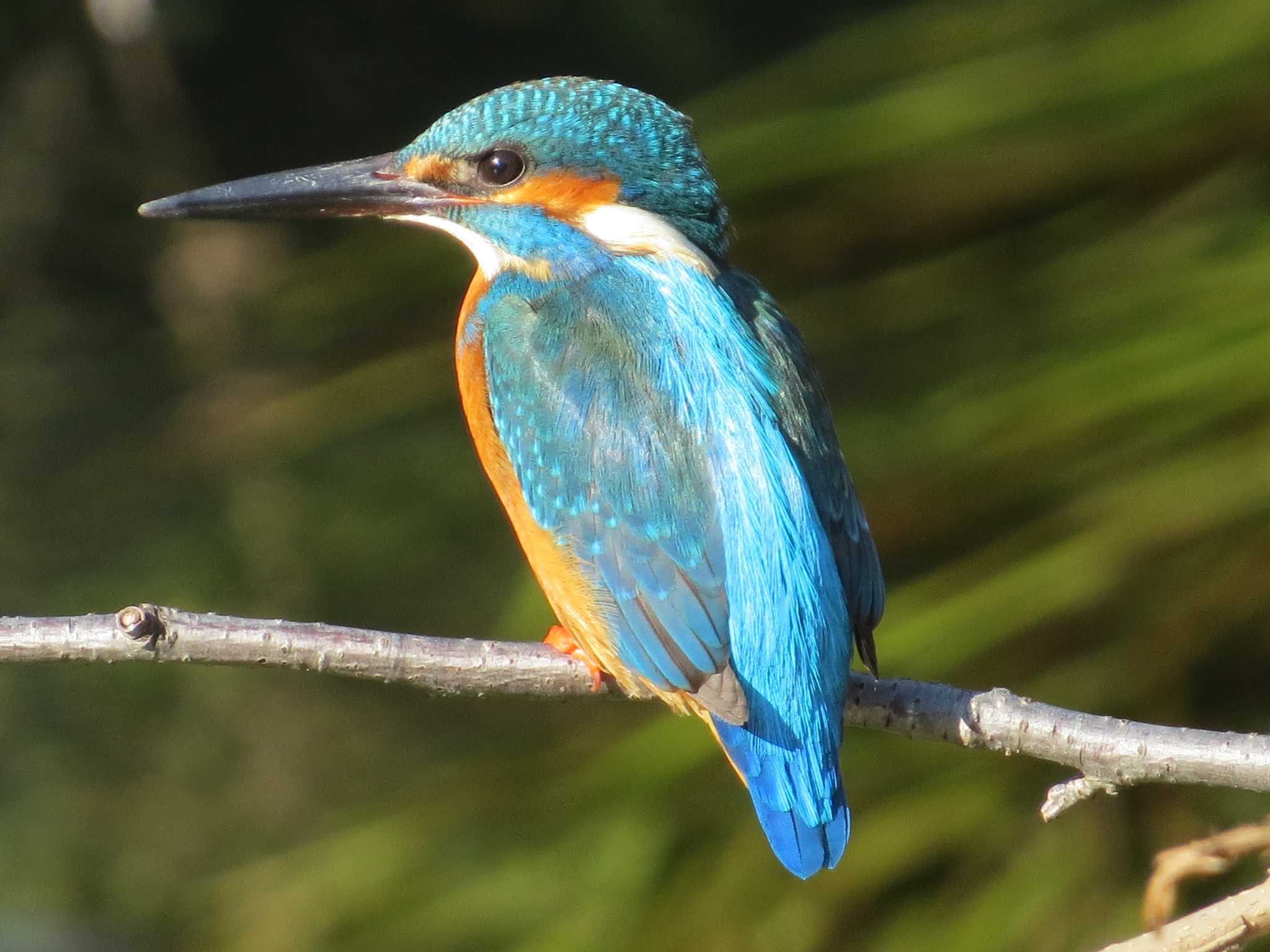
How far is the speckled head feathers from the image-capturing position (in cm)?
238

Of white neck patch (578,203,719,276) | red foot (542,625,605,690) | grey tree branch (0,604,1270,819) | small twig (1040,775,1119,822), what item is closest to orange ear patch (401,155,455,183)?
white neck patch (578,203,719,276)

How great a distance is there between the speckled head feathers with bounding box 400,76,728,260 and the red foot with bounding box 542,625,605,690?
62 centimetres

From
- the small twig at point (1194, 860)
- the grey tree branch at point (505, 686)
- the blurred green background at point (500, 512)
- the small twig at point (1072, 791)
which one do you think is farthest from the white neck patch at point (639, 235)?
the small twig at point (1194, 860)

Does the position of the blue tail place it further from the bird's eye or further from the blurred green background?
the bird's eye

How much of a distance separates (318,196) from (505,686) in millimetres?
998

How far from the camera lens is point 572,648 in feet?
7.01

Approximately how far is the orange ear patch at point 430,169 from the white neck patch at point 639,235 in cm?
23

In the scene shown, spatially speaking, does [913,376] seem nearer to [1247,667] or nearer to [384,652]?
[1247,667]

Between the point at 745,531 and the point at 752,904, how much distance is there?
463 mm

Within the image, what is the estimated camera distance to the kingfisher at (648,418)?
1.91 meters

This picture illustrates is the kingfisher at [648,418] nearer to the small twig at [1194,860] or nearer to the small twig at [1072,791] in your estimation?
the small twig at [1072,791]

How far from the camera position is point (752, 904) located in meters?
1.96

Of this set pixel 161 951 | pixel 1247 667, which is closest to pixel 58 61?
pixel 161 951

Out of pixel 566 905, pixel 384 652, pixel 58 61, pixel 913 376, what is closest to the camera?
pixel 384 652
